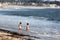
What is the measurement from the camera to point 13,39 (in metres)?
24.5

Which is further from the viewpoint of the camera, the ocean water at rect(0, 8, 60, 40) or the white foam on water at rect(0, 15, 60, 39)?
the white foam on water at rect(0, 15, 60, 39)

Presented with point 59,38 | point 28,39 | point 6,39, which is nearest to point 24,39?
point 28,39

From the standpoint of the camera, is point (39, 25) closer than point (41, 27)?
No

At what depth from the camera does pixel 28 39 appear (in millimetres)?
25859

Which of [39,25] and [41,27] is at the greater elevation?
[41,27]

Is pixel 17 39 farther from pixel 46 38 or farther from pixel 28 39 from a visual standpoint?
pixel 46 38

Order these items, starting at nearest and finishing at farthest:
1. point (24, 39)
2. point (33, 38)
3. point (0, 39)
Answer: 1. point (0, 39)
2. point (24, 39)
3. point (33, 38)

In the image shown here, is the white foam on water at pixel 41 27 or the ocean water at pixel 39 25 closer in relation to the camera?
the ocean water at pixel 39 25

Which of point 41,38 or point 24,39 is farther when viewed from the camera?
point 41,38

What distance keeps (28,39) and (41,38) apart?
2.15m

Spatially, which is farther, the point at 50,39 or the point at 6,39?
the point at 50,39

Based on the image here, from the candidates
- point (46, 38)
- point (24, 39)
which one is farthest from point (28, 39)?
point (46, 38)

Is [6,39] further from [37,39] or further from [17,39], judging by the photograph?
[37,39]

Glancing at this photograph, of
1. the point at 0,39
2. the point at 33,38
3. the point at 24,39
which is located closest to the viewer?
the point at 0,39
